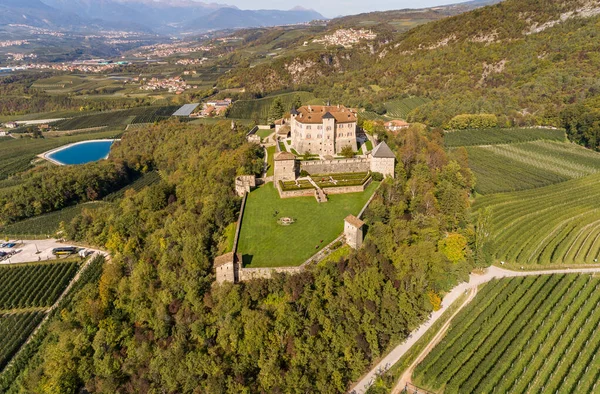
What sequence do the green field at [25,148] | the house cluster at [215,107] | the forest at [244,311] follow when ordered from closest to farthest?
the forest at [244,311] < the green field at [25,148] < the house cluster at [215,107]

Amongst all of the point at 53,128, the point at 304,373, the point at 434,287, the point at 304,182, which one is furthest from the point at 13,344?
the point at 53,128

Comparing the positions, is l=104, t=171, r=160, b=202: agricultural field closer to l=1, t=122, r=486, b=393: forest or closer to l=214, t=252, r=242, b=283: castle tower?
l=1, t=122, r=486, b=393: forest

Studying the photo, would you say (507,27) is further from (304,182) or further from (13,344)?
(13,344)

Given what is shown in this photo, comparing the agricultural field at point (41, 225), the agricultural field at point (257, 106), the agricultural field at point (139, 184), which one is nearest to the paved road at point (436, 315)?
the agricultural field at point (41, 225)

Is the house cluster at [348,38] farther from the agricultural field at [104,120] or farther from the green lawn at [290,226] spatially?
the green lawn at [290,226]

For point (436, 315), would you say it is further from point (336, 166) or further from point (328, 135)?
point (328, 135)

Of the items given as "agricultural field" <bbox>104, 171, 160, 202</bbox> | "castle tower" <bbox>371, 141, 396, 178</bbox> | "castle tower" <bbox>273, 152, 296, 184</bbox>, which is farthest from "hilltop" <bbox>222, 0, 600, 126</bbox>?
"agricultural field" <bbox>104, 171, 160, 202</bbox>
